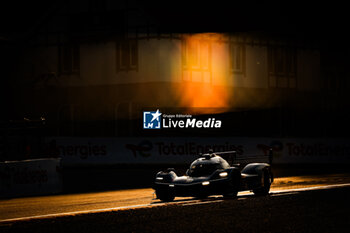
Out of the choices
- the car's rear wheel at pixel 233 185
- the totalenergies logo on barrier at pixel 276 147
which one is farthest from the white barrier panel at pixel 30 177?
the totalenergies logo on barrier at pixel 276 147

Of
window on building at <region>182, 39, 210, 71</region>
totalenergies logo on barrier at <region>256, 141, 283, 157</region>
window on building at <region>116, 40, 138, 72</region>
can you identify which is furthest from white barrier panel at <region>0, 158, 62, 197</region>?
window on building at <region>182, 39, 210, 71</region>

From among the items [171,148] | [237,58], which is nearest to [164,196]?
[171,148]

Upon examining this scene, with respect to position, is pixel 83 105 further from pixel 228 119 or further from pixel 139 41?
pixel 228 119

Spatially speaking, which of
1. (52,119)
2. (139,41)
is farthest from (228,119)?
(52,119)

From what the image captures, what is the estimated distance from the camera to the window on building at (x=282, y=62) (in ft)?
154

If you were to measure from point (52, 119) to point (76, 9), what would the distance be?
8164 millimetres

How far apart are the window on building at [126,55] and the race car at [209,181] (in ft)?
80.9

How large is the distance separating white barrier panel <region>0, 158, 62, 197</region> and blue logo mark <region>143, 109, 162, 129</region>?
56.6 ft

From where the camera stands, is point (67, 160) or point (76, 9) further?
point (76, 9)

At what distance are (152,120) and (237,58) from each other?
9.04 metres

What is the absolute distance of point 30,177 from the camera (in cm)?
2186

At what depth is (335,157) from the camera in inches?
1329

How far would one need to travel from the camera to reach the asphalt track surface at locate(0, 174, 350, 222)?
15203mm

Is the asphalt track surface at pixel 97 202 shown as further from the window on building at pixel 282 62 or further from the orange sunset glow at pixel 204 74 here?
the window on building at pixel 282 62
